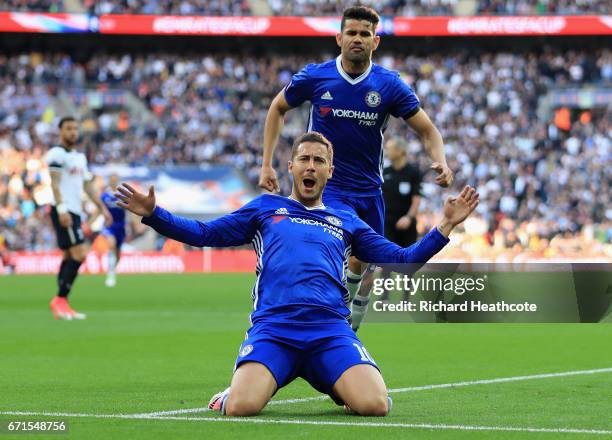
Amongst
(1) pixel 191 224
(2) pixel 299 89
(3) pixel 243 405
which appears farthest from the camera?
(2) pixel 299 89

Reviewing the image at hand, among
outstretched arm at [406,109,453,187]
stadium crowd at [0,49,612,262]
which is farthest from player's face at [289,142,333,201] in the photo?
stadium crowd at [0,49,612,262]

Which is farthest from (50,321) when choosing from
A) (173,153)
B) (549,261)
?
(173,153)

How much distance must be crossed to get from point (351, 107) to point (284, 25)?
1496 inches

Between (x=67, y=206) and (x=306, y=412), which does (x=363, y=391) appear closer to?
(x=306, y=412)

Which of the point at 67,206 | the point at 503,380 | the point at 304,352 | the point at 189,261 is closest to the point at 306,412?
the point at 304,352

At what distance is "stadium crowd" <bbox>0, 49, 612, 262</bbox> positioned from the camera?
38406mm

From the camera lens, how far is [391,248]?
7465mm

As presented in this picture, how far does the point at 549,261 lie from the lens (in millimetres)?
31578

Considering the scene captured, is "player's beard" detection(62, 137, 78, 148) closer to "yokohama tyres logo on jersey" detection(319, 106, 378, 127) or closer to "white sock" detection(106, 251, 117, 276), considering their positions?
"yokohama tyres logo on jersey" detection(319, 106, 378, 127)

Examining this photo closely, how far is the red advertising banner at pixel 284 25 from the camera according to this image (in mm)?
45531

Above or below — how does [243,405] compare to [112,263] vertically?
above

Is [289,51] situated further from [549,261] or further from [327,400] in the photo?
[327,400]

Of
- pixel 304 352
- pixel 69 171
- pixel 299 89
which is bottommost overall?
pixel 304 352

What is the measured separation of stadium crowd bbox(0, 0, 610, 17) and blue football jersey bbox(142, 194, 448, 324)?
3870 centimetres
